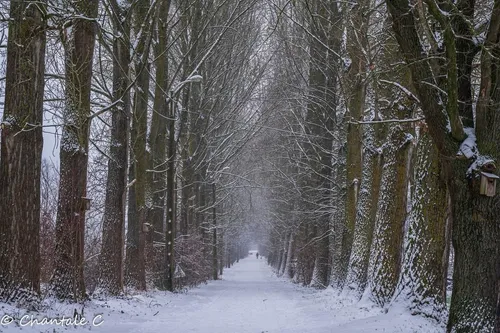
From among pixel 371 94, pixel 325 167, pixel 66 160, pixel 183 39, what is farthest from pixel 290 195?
pixel 66 160

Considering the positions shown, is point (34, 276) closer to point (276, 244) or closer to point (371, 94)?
point (371, 94)

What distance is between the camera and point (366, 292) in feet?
37.7

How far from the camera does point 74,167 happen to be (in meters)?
9.61

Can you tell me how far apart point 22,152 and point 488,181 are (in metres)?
6.41

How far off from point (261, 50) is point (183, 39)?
573cm

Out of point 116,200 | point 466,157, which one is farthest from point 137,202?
point 466,157

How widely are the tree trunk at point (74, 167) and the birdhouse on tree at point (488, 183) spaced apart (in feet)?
19.9

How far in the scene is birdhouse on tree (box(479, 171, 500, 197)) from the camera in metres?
6.35

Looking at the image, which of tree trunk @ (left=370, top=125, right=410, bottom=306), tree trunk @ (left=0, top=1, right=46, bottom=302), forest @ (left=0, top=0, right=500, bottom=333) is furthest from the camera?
tree trunk @ (left=370, top=125, right=410, bottom=306)

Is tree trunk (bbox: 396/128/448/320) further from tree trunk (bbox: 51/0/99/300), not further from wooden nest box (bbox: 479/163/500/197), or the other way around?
tree trunk (bbox: 51/0/99/300)

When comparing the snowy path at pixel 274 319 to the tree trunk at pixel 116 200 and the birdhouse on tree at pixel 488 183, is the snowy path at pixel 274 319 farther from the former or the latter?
the birdhouse on tree at pixel 488 183

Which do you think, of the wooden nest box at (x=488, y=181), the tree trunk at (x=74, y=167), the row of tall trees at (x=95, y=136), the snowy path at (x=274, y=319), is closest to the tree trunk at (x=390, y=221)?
the snowy path at (x=274, y=319)

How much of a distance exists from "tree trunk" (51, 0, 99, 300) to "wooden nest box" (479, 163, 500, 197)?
607cm

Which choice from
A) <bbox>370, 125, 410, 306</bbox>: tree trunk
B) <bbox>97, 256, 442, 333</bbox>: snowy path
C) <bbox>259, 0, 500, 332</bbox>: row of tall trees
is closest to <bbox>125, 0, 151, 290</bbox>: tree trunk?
<bbox>97, 256, 442, 333</bbox>: snowy path
